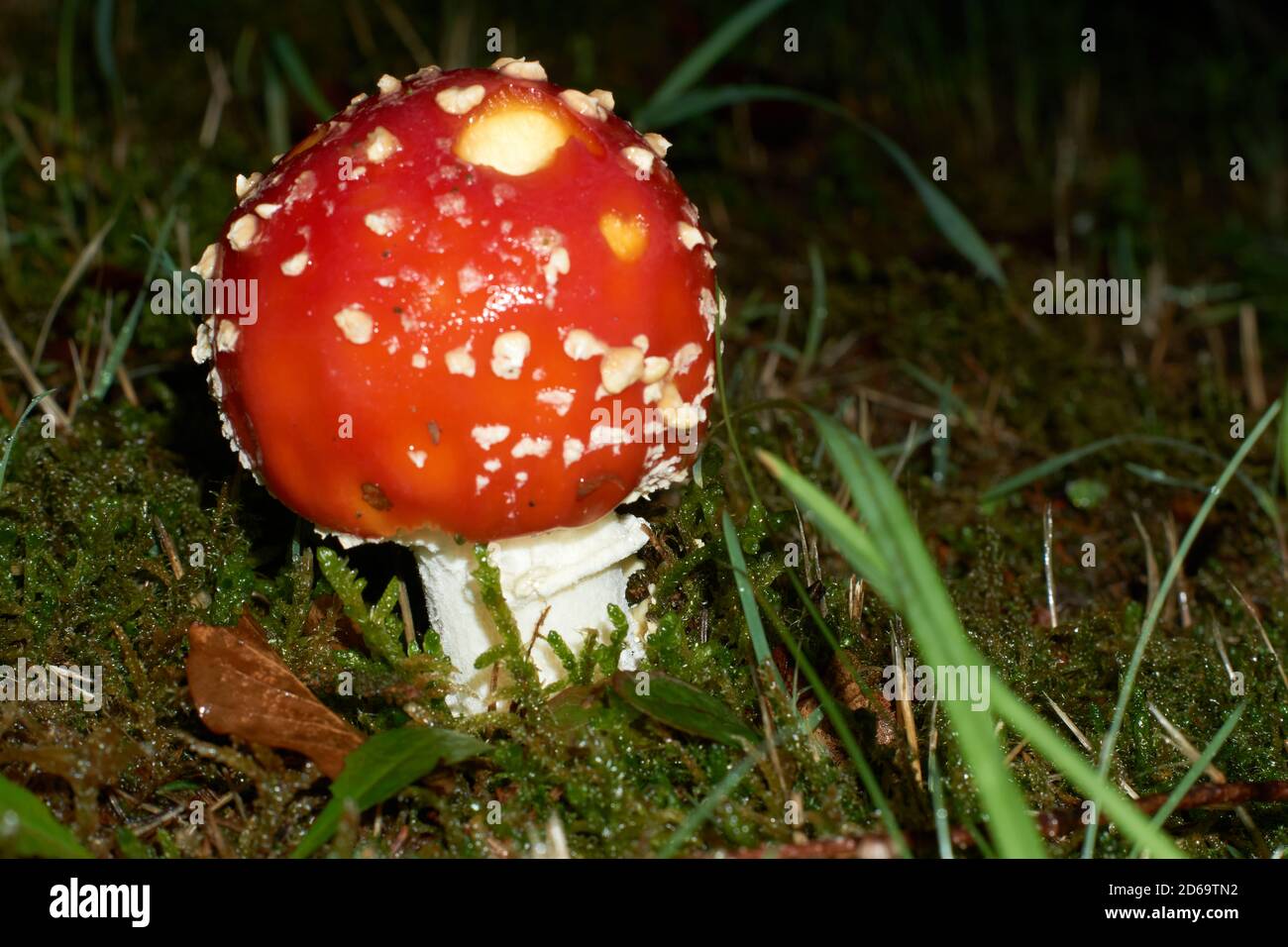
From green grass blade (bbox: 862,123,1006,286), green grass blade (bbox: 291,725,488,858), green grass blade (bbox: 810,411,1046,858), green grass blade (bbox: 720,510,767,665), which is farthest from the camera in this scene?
green grass blade (bbox: 862,123,1006,286)

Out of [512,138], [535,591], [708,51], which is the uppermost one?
[708,51]
